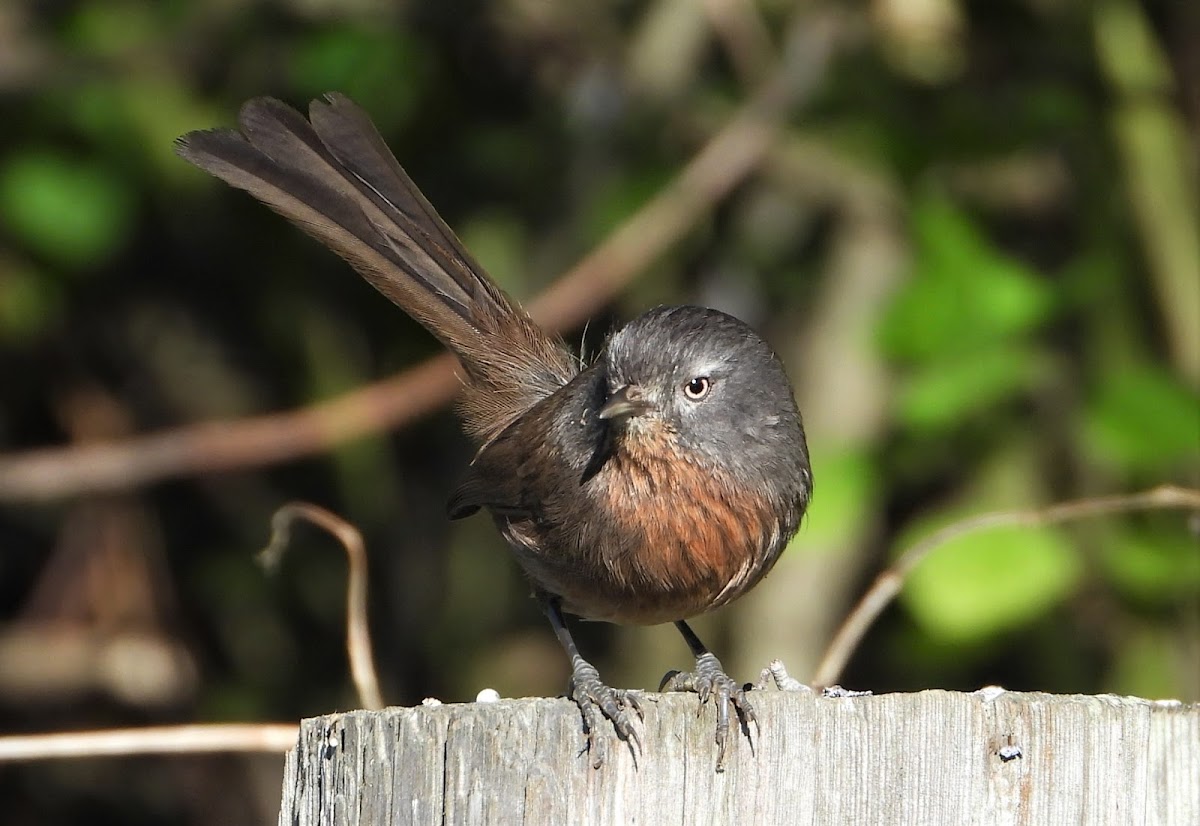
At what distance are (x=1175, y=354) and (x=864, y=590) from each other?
1587mm

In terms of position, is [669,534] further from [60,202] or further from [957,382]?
[60,202]

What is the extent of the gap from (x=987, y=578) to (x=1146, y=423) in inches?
23.6

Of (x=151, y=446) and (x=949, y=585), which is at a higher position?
(x=151, y=446)

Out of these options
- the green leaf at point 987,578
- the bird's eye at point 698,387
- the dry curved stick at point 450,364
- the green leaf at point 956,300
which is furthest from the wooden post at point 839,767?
the dry curved stick at point 450,364

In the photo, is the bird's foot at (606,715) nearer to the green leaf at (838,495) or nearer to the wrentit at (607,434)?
the wrentit at (607,434)

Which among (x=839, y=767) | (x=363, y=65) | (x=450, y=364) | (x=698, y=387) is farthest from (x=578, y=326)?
(x=839, y=767)

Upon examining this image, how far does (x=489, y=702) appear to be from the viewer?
2.32 meters

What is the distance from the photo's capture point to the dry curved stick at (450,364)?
502 cm

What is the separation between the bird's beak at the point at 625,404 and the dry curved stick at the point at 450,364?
132 centimetres

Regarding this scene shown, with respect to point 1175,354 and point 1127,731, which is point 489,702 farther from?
point 1175,354

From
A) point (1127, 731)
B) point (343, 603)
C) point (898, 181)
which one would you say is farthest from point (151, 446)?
point (1127, 731)

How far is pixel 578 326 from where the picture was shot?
5.63 m

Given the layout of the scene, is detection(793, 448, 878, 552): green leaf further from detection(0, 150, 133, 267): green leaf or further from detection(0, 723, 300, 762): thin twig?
detection(0, 150, 133, 267): green leaf

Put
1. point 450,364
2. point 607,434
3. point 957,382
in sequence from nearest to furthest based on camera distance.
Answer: point 607,434, point 957,382, point 450,364
